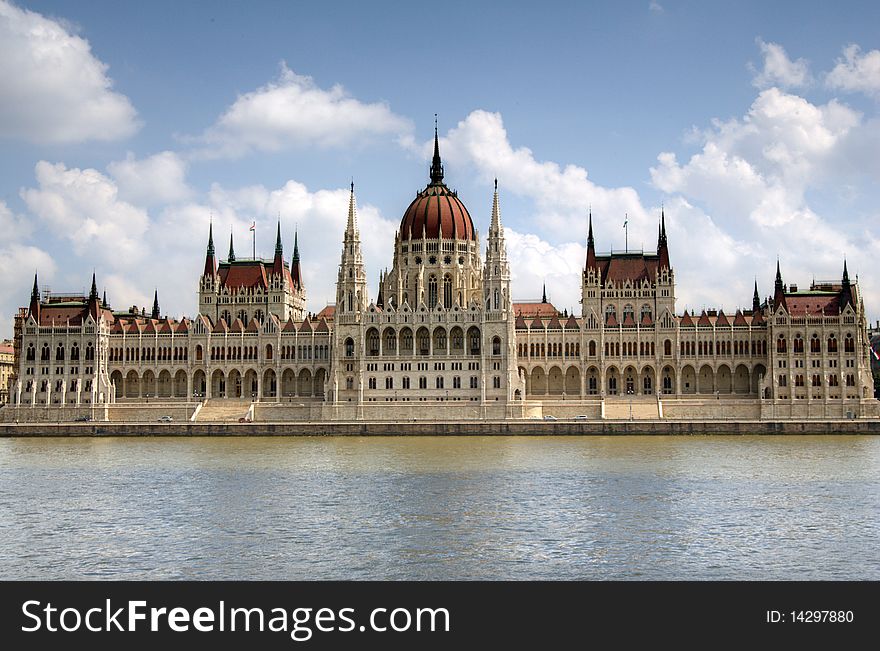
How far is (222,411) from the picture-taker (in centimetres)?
10519

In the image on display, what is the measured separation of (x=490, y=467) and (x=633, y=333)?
1949 inches

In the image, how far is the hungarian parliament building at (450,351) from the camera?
102 meters

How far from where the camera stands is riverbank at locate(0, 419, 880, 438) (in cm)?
8838

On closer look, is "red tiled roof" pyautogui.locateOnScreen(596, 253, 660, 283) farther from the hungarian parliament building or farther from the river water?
the river water

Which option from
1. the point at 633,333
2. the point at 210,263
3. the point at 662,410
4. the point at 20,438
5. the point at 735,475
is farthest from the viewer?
the point at 210,263

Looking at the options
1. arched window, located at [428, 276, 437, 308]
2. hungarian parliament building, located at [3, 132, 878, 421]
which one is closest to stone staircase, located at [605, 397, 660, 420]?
hungarian parliament building, located at [3, 132, 878, 421]

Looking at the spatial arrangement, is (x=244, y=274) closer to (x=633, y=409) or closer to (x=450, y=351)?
(x=450, y=351)

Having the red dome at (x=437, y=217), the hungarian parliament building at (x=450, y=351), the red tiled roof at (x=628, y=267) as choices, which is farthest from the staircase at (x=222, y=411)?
the red tiled roof at (x=628, y=267)

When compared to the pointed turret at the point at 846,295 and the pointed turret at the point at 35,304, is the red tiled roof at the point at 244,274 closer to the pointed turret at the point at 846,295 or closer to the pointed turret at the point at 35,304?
the pointed turret at the point at 35,304

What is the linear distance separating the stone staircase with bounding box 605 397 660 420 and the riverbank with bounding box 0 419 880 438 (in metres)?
7.25

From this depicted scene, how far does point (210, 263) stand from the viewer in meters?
123

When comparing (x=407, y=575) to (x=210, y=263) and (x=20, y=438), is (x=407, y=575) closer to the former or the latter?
(x=20, y=438)

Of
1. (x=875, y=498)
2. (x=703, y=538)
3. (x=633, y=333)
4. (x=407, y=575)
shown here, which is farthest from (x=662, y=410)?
(x=407, y=575)

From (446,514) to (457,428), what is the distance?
48.4m
